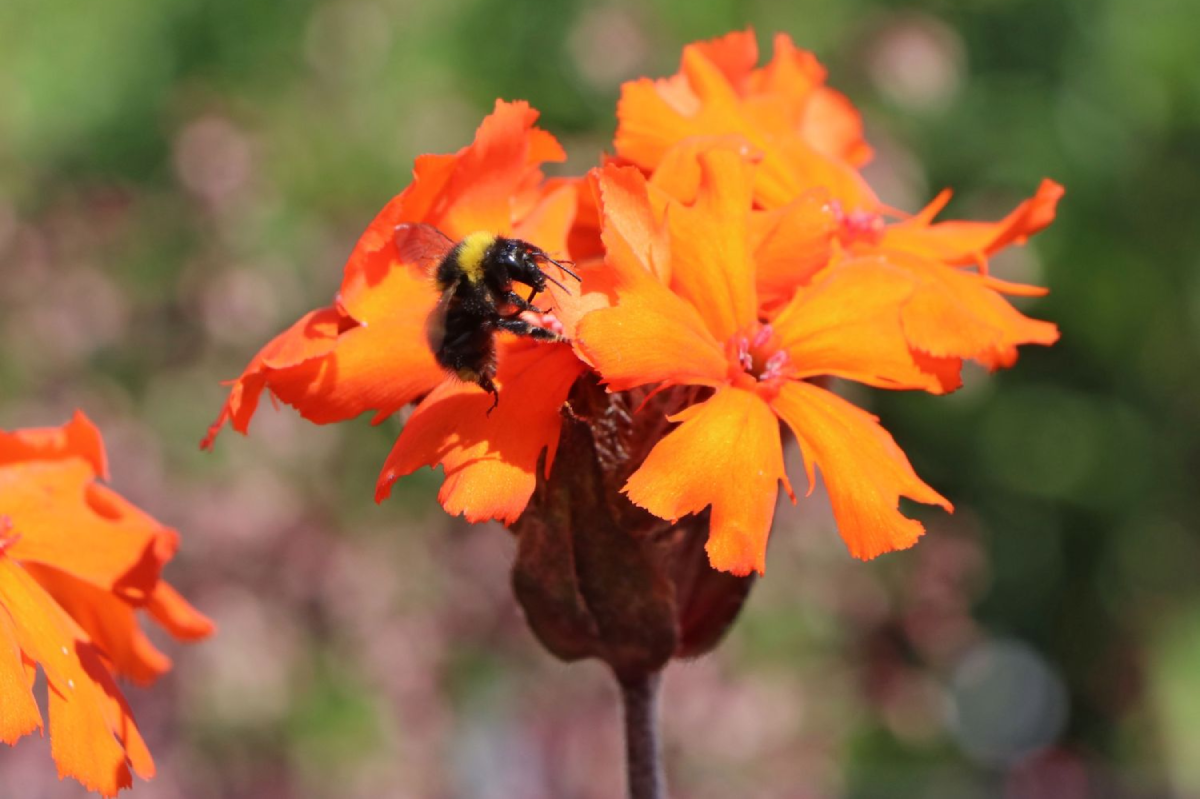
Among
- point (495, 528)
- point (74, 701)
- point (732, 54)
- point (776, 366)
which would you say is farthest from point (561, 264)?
point (495, 528)

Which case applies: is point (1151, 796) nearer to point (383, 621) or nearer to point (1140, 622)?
point (1140, 622)

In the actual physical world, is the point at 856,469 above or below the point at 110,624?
above

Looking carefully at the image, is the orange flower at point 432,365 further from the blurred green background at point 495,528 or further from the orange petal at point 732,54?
the blurred green background at point 495,528

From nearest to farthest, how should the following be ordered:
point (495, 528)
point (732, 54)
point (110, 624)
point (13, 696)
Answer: point (13, 696) < point (110, 624) < point (732, 54) < point (495, 528)

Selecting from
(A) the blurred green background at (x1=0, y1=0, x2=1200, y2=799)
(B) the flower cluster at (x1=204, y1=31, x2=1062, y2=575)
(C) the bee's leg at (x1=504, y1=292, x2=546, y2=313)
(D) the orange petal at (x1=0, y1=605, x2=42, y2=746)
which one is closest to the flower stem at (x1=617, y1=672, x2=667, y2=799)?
(B) the flower cluster at (x1=204, y1=31, x2=1062, y2=575)

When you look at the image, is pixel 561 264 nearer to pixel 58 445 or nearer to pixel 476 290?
pixel 476 290
